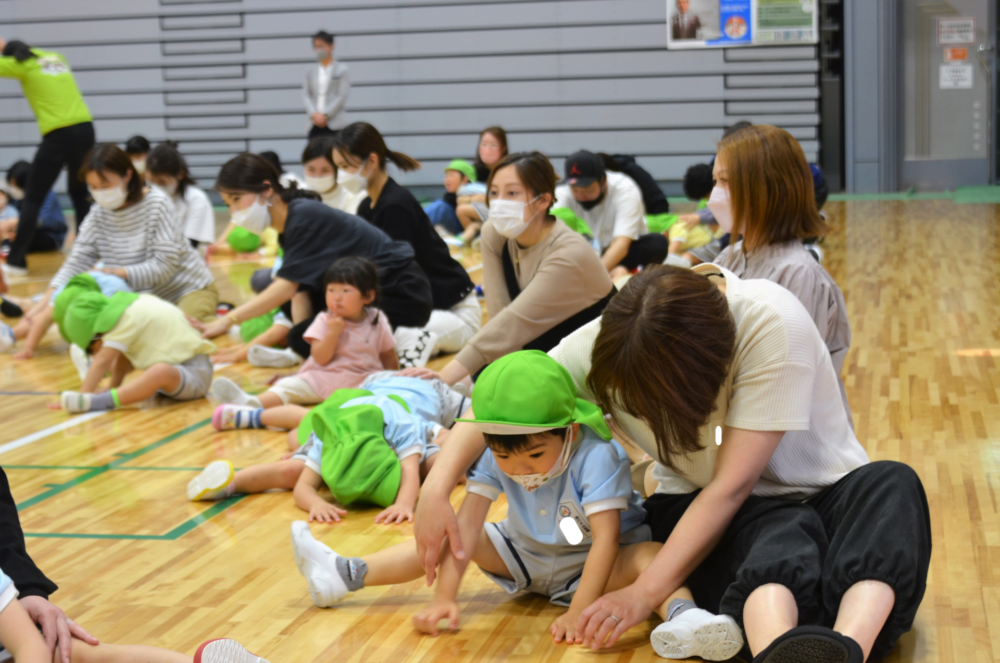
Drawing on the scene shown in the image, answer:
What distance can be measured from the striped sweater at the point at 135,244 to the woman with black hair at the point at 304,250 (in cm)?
76

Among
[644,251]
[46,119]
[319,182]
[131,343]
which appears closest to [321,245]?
[131,343]

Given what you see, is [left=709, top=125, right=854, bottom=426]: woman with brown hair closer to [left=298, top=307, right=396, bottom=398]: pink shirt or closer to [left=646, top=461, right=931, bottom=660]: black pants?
[left=646, top=461, right=931, bottom=660]: black pants

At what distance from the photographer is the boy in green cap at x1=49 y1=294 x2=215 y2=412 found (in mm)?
4016

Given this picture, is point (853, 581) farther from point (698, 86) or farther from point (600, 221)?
point (698, 86)

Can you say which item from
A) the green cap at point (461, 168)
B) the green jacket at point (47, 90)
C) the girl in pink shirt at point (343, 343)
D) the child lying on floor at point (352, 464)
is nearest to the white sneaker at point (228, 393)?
the girl in pink shirt at point (343, 343)

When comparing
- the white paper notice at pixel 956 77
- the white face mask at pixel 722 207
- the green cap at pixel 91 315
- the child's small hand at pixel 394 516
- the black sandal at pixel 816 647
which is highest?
the white paper notice at pixel 956 77

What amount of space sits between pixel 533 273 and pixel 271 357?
199 cm

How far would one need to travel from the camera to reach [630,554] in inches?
78.4

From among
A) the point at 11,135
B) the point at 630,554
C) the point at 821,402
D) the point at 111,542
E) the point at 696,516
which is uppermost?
the point at 11,135

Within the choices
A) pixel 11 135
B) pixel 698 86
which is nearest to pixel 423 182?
pixel 698 86

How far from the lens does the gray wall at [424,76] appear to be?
1165 cm

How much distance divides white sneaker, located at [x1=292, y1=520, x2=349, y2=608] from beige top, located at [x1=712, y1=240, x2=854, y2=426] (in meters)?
1.18

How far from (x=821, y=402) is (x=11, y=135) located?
1319 cm

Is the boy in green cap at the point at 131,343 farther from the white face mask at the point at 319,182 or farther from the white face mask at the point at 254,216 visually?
the white face mask at the point at 319,182
